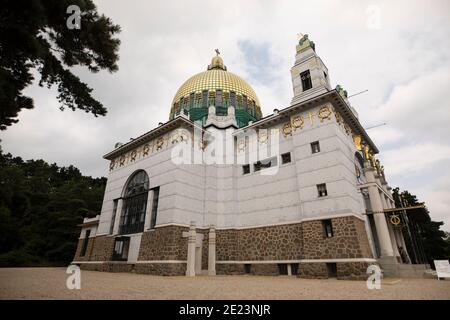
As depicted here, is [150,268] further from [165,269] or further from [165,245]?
[165,245]

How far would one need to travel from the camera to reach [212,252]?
1816 cm

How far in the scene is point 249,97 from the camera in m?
30.2

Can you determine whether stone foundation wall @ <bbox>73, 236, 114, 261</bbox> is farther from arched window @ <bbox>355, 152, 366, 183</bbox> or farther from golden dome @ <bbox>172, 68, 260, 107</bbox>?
arched window @ <bbox>355, 152, 366, 183</bbox>

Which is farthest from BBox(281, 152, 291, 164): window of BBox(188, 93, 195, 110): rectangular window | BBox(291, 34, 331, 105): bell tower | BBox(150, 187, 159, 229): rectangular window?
BBox(188, 93, 195, 110): rectangular window

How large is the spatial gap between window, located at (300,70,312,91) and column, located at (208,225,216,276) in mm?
13582

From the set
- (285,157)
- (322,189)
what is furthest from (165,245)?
(322,189)

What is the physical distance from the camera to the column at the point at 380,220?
15156mm

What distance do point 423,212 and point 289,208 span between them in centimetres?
1183

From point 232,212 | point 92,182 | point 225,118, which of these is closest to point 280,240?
point 232,212

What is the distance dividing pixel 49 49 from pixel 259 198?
16.0 meters

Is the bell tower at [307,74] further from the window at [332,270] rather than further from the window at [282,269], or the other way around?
the window at [282,269]

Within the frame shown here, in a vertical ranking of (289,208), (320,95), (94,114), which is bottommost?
(289,208)
